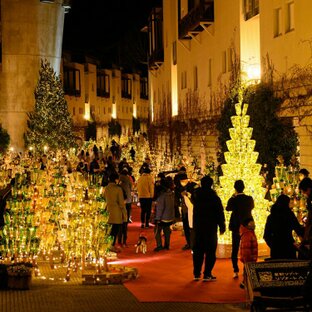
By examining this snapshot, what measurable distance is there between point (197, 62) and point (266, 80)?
1240 cm

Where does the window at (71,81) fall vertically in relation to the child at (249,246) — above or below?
above

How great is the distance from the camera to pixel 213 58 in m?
33.8

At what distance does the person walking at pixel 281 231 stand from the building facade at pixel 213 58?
10.2 m

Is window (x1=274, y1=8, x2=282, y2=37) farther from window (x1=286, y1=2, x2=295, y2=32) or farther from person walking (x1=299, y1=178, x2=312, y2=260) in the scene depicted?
person walking (x1=299, y1=178, x2=312, y2=260)

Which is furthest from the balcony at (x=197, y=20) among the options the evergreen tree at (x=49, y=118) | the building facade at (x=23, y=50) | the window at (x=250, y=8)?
the building facade at (x=23, y=50)

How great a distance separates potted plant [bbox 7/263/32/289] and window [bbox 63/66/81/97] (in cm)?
5776

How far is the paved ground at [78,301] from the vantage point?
12.2 m

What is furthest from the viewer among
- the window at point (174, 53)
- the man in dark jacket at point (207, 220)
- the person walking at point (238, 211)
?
the window at point (174, 53)

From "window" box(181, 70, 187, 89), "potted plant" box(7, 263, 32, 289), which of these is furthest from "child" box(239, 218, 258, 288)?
"window" box(181, 70, 187, 89)

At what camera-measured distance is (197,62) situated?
37156mm

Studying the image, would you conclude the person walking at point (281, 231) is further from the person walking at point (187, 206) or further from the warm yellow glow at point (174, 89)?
the warm yellow glow at point (174, 89)

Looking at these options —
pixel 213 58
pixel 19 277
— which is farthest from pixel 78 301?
pixel 213 58

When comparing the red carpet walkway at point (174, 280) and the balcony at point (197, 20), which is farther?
the balcony at point (197, 20)

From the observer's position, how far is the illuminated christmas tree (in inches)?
664
